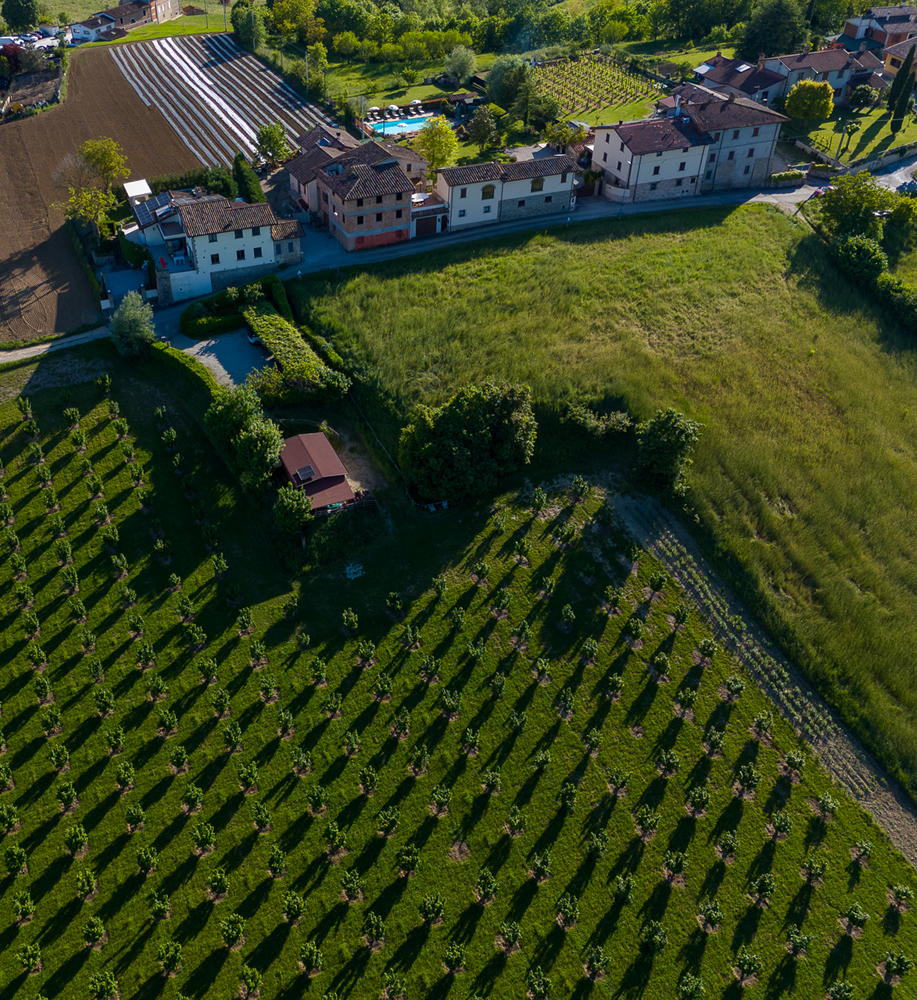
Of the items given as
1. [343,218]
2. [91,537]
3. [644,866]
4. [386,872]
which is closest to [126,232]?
[343,218]

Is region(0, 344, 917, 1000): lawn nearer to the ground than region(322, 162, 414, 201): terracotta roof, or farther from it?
nearer to the ground

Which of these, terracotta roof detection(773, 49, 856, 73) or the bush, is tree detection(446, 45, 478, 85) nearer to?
terracotta roof detection(773, 49, 856, 73)

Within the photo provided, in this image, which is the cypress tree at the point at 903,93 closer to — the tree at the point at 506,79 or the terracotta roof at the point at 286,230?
the tree at the point at 506,79

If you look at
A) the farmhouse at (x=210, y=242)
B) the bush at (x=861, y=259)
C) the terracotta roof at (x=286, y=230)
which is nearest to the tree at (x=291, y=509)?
the farmhouse at (x=210, y=242)

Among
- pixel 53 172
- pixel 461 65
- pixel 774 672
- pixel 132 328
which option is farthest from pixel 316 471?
pixel 461 65

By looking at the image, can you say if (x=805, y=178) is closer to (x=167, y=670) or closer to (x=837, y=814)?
(x=837, y=814)

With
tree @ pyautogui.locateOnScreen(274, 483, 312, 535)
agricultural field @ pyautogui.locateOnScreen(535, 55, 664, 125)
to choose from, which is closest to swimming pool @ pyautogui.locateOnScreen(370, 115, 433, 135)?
agricultural field @ pyautogui.locateOnScreen(535, 55, 664, 125)
